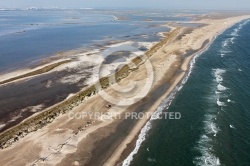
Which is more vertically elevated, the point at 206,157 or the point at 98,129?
the point at 98,129

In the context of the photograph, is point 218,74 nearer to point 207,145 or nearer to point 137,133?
point 207,145

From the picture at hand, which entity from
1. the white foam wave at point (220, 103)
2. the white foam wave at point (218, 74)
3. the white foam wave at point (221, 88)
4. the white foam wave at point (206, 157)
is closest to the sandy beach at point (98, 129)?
the white foam wave at point (218, 74)

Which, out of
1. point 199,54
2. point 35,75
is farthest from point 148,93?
point 199,54

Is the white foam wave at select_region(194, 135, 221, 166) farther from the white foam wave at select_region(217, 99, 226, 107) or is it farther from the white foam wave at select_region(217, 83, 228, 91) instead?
the white foam wave at select_region(217, 83, 228, 91)

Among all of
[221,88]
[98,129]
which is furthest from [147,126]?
[221,88]

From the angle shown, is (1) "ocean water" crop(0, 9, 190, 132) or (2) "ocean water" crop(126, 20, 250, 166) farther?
(1) "ocean water" crop(0, 9, 190, 132)

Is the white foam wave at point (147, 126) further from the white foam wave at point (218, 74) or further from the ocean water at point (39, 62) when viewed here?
the ocean water at point (39, 62)

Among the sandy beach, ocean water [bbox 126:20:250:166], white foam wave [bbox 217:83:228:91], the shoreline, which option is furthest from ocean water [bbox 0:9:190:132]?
white foam wave [bbox 217:83:228:91]
